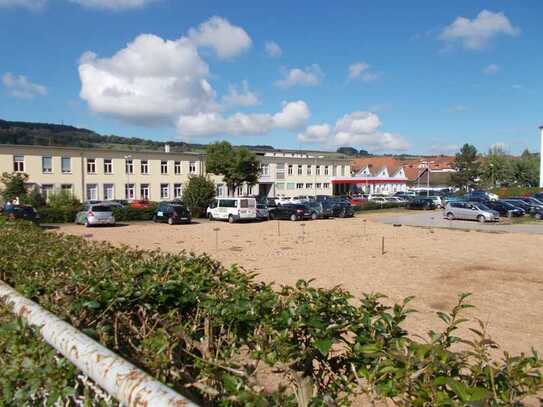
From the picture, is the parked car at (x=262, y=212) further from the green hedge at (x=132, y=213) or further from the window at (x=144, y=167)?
the window at (x=144, y=167)

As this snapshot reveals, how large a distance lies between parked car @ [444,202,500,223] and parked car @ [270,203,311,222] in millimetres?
11919

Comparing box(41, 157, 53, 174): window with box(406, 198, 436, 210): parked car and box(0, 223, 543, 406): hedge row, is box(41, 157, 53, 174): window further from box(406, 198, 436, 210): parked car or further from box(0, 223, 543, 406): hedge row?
box(0, 223, 543, 406): hedge row

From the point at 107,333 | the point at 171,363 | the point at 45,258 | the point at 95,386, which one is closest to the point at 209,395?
the point at 171,363

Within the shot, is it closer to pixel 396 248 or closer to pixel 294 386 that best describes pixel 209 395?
pixel 294 386

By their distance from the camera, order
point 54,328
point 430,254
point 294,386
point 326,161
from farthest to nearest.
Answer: point 326,161, point 430,254, point 294,386, point 54,328

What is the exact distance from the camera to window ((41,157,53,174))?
49.3m

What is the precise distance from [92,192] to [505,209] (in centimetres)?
4513

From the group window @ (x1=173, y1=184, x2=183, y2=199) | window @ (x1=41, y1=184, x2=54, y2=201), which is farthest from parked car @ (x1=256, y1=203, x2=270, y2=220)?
window @ (x1=41, y1=184, x2=54, y2=201)

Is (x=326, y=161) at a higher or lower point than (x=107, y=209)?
higher

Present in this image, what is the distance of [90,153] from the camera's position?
52.6 m

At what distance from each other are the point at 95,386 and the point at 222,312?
0.85 m

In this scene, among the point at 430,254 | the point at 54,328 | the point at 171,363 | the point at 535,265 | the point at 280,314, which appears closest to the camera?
the point at 54,328

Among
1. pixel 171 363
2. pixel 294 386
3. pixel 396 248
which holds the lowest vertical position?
pixel 396 248

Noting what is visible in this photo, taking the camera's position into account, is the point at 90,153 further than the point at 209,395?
Yes
